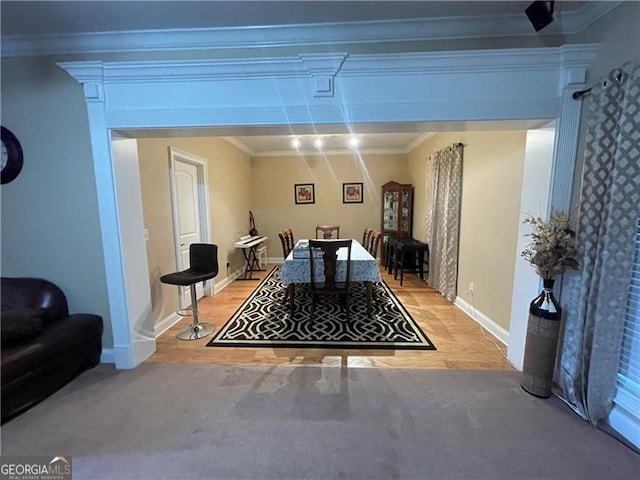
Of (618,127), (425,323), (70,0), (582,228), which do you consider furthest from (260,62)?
(425,323)

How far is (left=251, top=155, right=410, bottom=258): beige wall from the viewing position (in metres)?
6.25

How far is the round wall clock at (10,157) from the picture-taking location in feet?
6.93

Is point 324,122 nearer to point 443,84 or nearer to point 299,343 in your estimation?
point 443,84

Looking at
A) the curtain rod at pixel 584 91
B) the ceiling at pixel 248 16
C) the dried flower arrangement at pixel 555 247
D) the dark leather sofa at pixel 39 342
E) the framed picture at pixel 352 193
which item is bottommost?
the dark leather sofa at pixel 39 342

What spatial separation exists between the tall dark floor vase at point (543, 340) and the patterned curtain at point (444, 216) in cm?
187

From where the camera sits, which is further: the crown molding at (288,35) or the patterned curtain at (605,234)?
the crown molding at (288,35)

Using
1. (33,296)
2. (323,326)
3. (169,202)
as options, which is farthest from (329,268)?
(33,296)

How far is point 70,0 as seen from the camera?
1.66 meters

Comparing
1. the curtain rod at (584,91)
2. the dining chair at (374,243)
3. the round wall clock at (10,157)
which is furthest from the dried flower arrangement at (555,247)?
the round wall clock at (10,157)

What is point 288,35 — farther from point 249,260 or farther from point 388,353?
point 249,260

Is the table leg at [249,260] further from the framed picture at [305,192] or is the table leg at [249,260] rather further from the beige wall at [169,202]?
the framed picture at [305,192]

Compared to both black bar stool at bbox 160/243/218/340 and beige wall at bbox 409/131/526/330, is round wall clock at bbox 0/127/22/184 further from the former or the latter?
beige wall at bbox 409/131/526/330

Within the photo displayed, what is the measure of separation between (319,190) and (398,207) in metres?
1.78

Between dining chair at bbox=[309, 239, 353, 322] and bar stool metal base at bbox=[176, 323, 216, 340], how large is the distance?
1.13 metres
